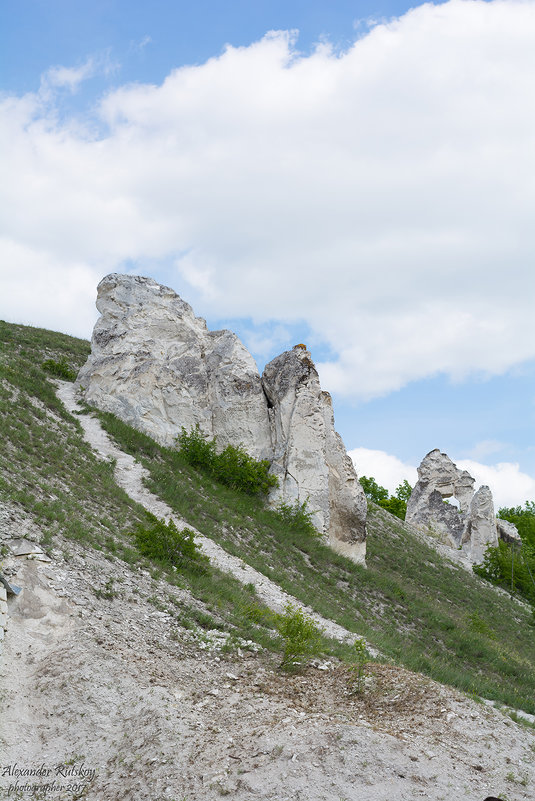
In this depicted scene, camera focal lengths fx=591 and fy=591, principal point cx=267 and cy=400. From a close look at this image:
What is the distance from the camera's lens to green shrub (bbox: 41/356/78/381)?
92.2 feet

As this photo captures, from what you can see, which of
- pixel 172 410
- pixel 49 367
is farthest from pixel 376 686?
pixel 49 367

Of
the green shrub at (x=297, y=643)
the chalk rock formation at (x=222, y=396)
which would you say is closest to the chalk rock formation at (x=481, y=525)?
the chalk rock formation at (x=222, y=396)

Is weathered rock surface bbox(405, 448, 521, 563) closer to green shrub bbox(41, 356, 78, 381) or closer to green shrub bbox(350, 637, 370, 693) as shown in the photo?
green shrub bbox(41, 356, 78, 381)

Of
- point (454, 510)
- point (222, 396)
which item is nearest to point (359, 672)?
point (222, 396)

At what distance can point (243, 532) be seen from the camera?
2052 cm

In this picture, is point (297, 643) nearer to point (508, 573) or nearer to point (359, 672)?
point (359, 672)

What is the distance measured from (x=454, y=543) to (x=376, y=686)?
117ft

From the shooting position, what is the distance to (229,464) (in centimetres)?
2458

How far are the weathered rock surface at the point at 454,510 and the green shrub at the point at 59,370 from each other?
2726 cm

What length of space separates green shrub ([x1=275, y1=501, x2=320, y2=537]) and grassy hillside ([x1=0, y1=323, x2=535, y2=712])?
584 millimetres

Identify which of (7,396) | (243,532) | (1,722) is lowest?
(1,722)

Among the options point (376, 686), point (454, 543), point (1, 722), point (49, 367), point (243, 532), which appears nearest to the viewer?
point (1, 722)

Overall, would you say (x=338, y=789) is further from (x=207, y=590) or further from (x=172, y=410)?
(x=172, y=410)

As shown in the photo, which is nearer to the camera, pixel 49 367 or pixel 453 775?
pixel 453 775
